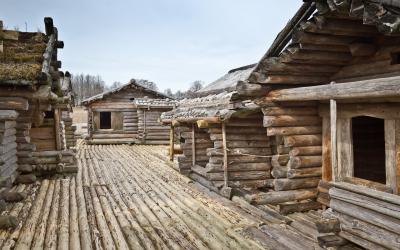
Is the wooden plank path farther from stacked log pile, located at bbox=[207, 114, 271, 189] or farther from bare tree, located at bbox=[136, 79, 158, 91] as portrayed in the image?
bare tree, located at bbox=[136, 79, 158, 91]

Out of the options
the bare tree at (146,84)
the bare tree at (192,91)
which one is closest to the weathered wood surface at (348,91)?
the bare tree at (192,91)

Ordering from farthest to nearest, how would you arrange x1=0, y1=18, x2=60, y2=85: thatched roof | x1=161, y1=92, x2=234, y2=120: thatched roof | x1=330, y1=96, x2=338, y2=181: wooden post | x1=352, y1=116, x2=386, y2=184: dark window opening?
1. x1=352, y1=116, x2=386, y2=184: dark window opening
2. x1=161, y1=92, x2=234, y2=120: thatched roof
3. x1=0, y1=18, x2=60, y2=85: thatched roof
4. x1=330, y1=96, x2=338, y2=181: wooden post

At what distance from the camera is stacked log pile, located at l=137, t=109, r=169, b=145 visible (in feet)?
82.9

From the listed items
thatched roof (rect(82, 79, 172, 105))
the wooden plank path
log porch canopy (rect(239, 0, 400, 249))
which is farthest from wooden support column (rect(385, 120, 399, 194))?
thatched roof (rect(82, 79, 172, 105))

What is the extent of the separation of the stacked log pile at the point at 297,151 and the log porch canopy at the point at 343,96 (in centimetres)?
2

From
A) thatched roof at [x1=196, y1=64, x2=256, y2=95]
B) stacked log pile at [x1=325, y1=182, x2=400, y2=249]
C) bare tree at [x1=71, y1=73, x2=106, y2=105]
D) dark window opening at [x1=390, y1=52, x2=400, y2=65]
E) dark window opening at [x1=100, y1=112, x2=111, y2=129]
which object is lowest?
stacked log pile at [x1=325, y1=182, x2=400, y2=249]

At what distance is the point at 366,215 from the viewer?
16.5 feet

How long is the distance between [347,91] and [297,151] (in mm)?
2399

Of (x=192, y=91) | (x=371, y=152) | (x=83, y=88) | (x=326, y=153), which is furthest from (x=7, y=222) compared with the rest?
(x=83, y=88)

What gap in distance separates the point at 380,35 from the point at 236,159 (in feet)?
15.7

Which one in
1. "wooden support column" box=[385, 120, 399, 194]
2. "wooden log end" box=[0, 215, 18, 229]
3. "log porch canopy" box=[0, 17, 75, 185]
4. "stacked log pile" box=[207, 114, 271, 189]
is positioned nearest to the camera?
"wooden support column" box=[385, 120, 399, 194]

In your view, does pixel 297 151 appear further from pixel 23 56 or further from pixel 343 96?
pixel 23 56

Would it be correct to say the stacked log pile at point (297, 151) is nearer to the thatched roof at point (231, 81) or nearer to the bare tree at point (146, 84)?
the thatched roof at point (231, 81)

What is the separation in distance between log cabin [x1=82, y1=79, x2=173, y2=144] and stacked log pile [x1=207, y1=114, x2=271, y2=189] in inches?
633
